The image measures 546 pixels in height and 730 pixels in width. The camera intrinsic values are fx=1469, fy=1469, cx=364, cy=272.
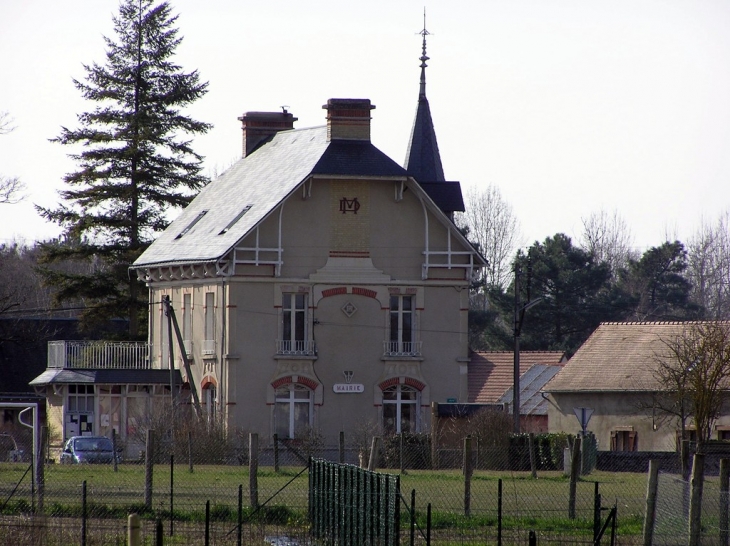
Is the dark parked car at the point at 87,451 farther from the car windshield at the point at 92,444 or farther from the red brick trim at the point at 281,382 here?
the red brick trim at the point at 281,382

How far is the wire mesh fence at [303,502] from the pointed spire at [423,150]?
60.1 feet

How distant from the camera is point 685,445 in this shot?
29250 mm

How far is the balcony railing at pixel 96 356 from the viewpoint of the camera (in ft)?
166

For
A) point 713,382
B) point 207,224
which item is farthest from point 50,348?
point 713,382

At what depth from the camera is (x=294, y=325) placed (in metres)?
48.1

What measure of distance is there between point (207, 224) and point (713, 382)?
21.6 m

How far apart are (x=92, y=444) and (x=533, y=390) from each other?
2198 cm

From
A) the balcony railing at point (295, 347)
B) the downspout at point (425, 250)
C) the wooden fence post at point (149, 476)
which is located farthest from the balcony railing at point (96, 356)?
the wooden fence post at point (149, 476)

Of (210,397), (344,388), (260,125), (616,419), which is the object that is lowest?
(616,419)

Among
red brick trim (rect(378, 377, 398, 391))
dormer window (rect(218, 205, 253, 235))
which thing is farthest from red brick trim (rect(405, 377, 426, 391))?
dormer window (rect(218, 205, 253, 235))

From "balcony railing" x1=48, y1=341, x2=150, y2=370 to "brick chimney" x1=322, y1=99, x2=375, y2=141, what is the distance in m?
10.8

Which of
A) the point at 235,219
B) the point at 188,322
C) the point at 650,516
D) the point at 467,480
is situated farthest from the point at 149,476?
the point at 188,322

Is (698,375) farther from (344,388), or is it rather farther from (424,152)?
(424,152)

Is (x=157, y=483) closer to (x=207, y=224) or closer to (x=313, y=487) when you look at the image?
(x=313, y=487)
